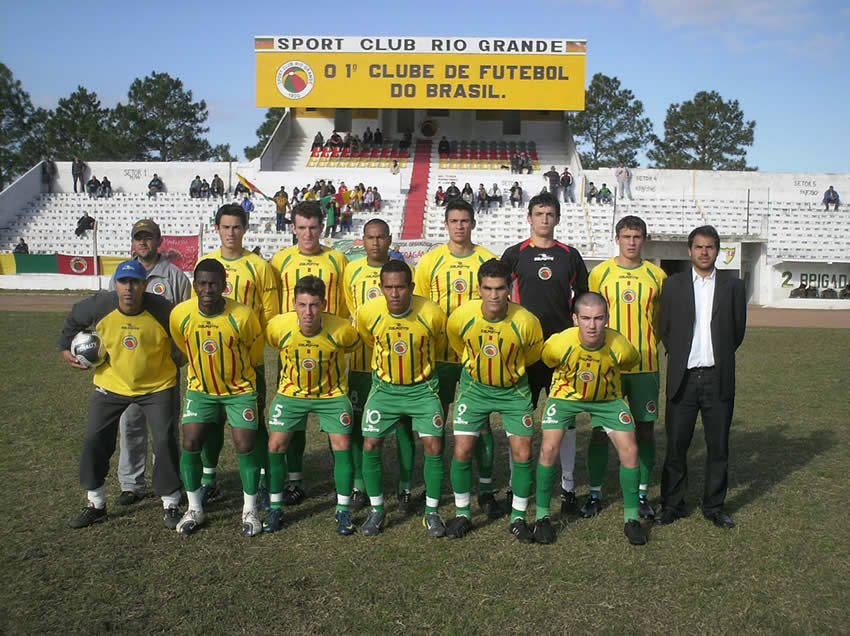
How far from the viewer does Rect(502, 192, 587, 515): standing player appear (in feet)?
16.9

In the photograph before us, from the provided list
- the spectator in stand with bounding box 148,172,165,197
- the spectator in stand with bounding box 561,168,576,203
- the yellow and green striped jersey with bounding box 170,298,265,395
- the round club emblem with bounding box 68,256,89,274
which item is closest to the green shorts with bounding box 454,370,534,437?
the yellow and green striped jersey with bounding box 170,298,265,395

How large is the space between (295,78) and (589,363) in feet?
107

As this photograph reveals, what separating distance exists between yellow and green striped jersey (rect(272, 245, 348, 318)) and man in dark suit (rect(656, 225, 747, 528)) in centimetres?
255

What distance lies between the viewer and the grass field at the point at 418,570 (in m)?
3.52

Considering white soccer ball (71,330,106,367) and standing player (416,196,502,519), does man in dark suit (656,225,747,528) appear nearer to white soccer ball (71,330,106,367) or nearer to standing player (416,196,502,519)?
standing player (416,196,502,519)

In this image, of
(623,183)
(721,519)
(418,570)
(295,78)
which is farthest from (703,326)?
(295,78)

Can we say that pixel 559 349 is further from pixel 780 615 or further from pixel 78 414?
pixel 78 414

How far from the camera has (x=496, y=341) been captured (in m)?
4.62

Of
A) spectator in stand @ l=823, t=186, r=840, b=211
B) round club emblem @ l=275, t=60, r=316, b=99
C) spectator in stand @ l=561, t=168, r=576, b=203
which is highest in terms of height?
round club emblem @ l=275, t=60, r=316, b=99

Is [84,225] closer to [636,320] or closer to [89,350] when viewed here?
[89,350]

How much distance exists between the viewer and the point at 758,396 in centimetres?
933

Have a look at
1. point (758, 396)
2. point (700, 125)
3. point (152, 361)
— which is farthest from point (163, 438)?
point (700, 125)

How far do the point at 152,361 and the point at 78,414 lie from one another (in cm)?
378

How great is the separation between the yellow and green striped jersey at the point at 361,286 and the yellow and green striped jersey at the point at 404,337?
1.53ft
